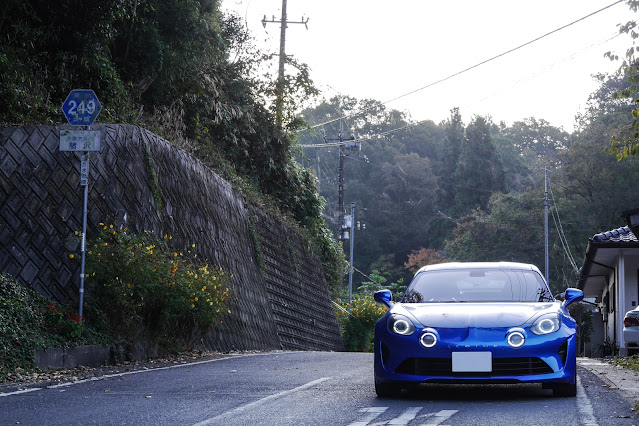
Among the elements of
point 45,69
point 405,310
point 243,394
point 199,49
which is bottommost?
point 243,394

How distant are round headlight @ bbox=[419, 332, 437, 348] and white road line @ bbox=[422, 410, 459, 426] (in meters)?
0.73

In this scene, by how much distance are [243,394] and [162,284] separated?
4781 mm

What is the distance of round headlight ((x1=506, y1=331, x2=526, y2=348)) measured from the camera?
7426 millimetres

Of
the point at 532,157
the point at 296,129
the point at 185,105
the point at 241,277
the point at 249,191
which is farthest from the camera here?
the point at 532,157

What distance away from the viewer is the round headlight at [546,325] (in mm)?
7602

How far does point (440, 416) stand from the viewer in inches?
262

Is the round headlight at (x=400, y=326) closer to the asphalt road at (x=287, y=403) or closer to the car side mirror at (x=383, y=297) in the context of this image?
the asphalt road at (x=287, y=403)

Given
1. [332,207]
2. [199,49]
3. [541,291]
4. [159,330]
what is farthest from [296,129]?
[332,207]

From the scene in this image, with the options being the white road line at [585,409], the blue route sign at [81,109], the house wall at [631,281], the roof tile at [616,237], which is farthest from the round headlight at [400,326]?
the house wall at [631,281]

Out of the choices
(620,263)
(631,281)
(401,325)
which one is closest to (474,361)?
(401,325)

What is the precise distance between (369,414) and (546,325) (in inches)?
80.9

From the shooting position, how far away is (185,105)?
2333 centimetres

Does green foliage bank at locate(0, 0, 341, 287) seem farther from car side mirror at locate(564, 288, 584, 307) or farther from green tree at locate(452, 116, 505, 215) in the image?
green tree at locate(452, 116, 505, 215)

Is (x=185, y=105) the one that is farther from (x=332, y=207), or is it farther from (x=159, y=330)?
(x=332, y=207)
